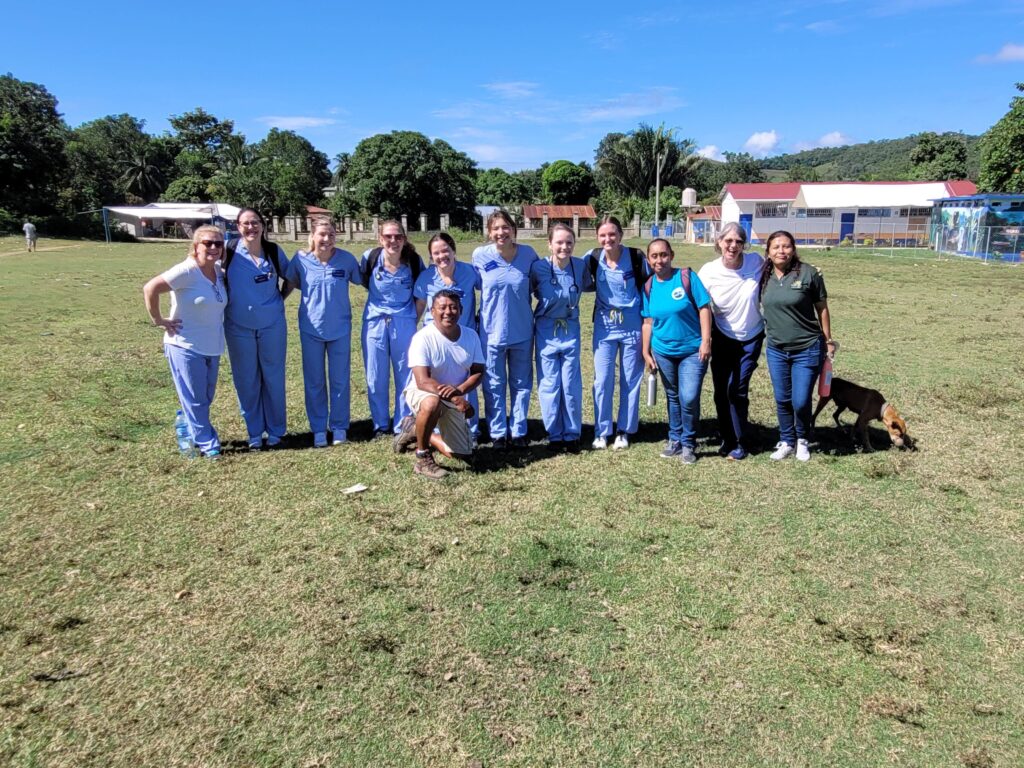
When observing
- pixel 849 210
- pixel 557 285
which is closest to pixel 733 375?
pixel 557 285

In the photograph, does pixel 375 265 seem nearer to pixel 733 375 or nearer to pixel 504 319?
pixel 504 319

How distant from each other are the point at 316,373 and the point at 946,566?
4.53m

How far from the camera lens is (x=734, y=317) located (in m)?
5.34

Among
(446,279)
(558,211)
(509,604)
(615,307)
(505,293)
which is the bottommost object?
(509,604)

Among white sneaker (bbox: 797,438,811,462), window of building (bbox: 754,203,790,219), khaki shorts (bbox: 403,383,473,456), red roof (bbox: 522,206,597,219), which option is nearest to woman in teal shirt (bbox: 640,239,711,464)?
white sneaker (bbox: 797,438,811,462)

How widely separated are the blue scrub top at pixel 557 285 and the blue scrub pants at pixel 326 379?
1.62 metres

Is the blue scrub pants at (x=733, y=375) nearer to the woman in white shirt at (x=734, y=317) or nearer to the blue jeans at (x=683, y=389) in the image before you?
the woman in white shirt at (x=734, y=317)

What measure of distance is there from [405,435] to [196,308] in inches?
70.8

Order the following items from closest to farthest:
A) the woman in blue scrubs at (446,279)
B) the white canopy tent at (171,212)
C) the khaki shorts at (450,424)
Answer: the khaki shorts at (450,424) < the woman in blue scrubs at (446,279) < the white canopy tent at (171,212)

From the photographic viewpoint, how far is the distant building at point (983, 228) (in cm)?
2477

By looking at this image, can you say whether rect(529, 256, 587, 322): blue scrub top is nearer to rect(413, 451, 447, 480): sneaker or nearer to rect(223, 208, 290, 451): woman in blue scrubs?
rect(413, 451, 447, 480): sneaker

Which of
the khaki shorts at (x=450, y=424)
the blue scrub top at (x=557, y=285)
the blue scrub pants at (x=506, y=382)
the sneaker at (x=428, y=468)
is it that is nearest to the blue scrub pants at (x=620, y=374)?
the blue scrub top at (x=557, y=285)

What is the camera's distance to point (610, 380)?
561 cm

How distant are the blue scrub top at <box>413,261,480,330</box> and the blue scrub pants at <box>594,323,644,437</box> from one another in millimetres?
1023
